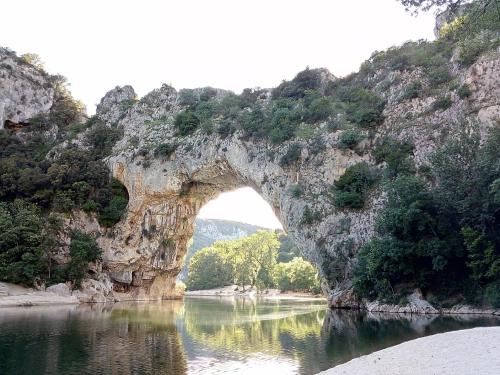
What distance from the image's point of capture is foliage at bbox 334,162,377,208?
123 feet

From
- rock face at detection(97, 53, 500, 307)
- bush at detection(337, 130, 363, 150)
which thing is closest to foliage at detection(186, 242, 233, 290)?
rock face at detection(97, 53, 500, 307)

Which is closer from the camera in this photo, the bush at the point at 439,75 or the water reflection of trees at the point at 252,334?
the water reflection of trees at the point at 252,334

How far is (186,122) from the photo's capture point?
52688 mm

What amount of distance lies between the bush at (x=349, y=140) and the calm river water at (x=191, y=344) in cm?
1912

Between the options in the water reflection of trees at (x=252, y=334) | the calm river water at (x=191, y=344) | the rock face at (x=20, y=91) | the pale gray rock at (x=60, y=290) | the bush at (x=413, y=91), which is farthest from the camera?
the rock face at (x=20, y=91)

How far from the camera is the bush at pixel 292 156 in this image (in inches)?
1704

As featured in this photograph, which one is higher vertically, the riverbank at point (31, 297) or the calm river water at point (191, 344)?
the riverbank at point (31, 297)

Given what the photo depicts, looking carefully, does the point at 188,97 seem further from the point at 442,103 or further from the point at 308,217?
the point at 442,103

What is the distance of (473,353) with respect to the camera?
988 centimetres

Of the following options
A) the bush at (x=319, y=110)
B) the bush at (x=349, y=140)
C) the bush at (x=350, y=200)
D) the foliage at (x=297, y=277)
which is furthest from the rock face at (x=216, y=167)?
the foliage at (x=297, y=277)

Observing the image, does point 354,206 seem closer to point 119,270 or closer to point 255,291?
point 119,270

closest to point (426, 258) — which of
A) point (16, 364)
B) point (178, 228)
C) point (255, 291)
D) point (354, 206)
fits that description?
point (354, 206)

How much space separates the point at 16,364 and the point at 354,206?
2888 centimetres

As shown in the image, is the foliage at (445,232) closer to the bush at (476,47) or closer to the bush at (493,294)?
the bush at (493,294)
